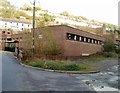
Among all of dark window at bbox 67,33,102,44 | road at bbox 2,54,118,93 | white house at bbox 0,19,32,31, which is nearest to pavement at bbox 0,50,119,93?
road at bbox 2,54,118,93

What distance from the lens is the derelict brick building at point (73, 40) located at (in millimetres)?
25703

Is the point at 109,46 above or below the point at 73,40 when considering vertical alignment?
below

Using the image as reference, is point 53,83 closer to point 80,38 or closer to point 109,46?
point 80,38

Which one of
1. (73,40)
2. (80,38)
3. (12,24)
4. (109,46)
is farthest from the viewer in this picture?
(12,24)

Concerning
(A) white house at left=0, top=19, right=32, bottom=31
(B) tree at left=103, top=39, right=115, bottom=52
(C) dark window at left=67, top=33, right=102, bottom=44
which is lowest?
(B) tree at left=103, top=39, right=115, bottom=52

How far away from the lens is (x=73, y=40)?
2858cm

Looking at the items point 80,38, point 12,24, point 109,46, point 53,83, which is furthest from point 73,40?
point 12,24

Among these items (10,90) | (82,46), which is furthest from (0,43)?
(10,90)

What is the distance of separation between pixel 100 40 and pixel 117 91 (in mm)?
38493

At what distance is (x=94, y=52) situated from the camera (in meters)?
40.0

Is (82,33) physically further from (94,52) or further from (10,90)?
(10,90)

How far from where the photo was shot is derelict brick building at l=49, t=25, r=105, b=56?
84.3 ft

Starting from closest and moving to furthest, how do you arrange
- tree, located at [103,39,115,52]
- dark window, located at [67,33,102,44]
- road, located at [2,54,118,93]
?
1. road, located at [2,54,118,93]
2. dark window, located at [67,33,102,44]
3. tree, located at [103,39,115,52]

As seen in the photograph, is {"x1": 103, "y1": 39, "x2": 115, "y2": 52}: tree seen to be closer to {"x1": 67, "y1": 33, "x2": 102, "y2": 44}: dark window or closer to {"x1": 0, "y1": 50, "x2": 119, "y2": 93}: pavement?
{"x1": 67, "y1": 33, "x2": 102, "y2": 44}: dark window
